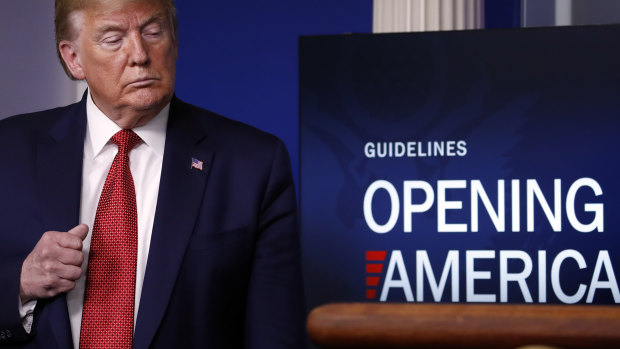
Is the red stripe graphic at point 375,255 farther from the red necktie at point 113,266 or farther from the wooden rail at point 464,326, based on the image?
the wooden rail at point 464,326

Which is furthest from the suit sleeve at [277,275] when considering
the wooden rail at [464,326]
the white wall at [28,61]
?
the white wall at [28,61]

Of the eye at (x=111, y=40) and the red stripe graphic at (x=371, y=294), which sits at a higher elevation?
the eye at (x=111, y=40)

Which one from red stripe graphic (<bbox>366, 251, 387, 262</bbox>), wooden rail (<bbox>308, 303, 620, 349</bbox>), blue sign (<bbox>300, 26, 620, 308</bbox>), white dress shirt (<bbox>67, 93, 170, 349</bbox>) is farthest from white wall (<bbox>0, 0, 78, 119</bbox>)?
wooden rail (<bbox>308, 303, 620, 349</bbox>)

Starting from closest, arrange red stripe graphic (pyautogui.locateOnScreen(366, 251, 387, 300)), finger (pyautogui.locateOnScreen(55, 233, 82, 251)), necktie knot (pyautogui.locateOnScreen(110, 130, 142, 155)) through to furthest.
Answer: finger (pyautogui.locateOnScreen(55, 233, 82, 251))
necktie knot (pyautogui.locateOnScreen(110, 130, 142, 155))
red stripe graphic (pyautogui.locateOnScreen(366, 251, 387, 300))

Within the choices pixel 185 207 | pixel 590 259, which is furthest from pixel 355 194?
pixel 185 207

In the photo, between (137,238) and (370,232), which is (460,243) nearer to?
(370,232)

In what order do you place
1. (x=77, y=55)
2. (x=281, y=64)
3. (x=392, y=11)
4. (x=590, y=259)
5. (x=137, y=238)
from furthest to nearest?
(x=281, y=64), (x=392, y=11), (x=590, y=259), (x=77, y=55), (x=137, y=238)

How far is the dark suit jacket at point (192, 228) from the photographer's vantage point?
60.9 inches

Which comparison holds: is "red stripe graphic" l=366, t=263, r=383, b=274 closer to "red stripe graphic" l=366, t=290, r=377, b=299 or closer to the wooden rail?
"red stripe graphic" l=366, t=290, r=377, b=299

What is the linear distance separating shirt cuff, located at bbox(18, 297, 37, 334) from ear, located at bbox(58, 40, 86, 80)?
461 millimetres

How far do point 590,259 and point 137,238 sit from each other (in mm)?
1920

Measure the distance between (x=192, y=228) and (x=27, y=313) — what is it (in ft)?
1.08

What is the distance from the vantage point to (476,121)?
306cm

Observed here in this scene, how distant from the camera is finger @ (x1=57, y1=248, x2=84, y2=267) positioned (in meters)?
1.43
